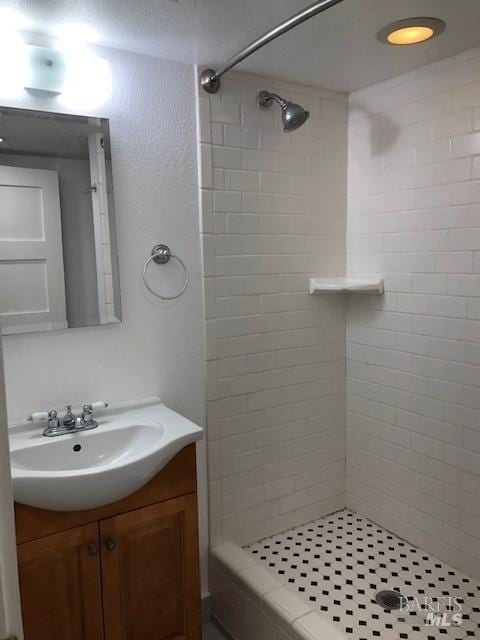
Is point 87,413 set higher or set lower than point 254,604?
higher

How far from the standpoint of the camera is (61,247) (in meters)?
1.81

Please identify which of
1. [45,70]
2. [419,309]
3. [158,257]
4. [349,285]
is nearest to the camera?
[45,70]

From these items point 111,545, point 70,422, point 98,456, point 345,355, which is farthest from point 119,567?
point 345,355

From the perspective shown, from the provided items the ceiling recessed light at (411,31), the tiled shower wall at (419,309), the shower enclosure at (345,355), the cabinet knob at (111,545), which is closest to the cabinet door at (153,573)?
the cabinet knob at (111,545)

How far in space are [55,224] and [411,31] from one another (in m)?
1.38

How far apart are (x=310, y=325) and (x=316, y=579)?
1082 millimetres

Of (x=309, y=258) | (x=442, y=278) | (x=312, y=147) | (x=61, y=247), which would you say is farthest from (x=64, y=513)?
(x=312, y=147)

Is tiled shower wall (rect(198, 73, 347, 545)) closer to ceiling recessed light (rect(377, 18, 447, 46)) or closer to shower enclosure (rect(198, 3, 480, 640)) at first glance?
shower enclosure (rect(198, 3, 480, 640))

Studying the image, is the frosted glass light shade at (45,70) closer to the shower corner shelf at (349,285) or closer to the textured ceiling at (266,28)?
the textured ceiling at (266,28)

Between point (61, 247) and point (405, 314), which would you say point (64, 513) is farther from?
point (405, 314)

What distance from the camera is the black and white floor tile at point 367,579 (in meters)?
1.82

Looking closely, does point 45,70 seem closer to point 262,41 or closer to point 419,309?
point 262,41

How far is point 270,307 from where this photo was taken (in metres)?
2.29

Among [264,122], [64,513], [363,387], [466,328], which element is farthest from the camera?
[363,387]
